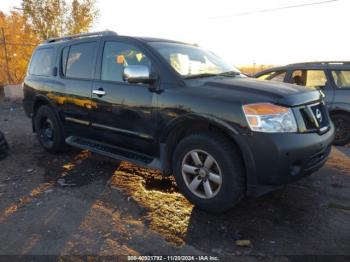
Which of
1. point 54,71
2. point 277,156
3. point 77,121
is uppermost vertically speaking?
point 54,71

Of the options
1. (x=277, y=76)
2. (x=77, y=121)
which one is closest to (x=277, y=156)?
(x=77, y=121)

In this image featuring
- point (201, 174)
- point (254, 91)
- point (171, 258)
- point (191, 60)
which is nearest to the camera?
point (171, 258)

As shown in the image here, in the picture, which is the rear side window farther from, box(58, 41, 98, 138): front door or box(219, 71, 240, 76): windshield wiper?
box(219, 71, 240, 76): windshield wiper

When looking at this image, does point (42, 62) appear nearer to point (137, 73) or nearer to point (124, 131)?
point (124, 131)

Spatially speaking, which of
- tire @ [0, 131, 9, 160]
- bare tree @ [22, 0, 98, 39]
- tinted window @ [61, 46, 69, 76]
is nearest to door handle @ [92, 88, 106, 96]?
tinted window @ [61, 46, 69, 76]

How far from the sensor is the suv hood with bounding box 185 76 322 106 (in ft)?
10.9

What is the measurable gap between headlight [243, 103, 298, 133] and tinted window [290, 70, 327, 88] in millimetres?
4336

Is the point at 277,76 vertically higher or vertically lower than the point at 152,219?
higher

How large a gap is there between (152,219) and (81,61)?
8.94ft

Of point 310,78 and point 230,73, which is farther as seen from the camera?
point 310,78

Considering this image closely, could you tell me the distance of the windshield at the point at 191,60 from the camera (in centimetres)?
407

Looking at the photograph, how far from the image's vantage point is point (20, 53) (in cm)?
2514

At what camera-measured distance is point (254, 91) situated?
11.3 ft

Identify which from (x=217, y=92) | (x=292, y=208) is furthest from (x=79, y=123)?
(x=292, y=208)
